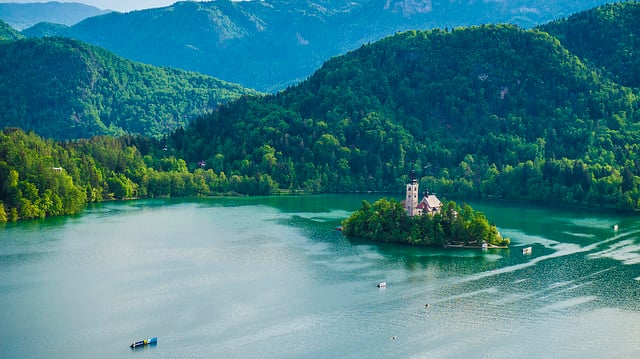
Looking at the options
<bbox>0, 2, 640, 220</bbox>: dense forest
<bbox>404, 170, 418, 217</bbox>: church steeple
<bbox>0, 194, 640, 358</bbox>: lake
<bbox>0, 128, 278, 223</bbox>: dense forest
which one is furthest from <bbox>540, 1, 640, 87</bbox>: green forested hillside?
<bbox>404, 170, 418, 217</bbox>: church steeple

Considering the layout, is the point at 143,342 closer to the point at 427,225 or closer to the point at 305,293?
the point at 305,293

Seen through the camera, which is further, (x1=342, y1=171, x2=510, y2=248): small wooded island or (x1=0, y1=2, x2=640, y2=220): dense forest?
(x1=0, y1=2, x2=640, y2=220): dense forest

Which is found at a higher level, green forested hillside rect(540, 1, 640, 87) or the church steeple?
green forested hillside rect(540, 1, 640, 87)

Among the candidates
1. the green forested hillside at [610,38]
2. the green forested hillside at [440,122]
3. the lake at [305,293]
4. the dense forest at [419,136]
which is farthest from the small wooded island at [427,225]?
the green forested hillside at [610,38]

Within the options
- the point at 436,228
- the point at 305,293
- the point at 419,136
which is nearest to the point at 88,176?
the point at 419,136

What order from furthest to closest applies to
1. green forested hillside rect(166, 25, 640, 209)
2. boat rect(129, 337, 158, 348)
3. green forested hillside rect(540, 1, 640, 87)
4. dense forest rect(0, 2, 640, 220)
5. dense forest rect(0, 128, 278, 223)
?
green forested hillside rect(540, 1, 640, 87), green forested hillside rect(166, 25, 640, 209), dense forest rect(0, 2, 640, 220), dense forest rect(0, 128, 278, 223), boat rect(129, 337, 158, 348)

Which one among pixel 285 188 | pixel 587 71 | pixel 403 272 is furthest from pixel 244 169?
pixel 403 272

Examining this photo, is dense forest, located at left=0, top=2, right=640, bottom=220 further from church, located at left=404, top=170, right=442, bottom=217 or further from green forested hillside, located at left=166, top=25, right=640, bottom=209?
church, located at left=404, top=170, right=442, bottom=217
